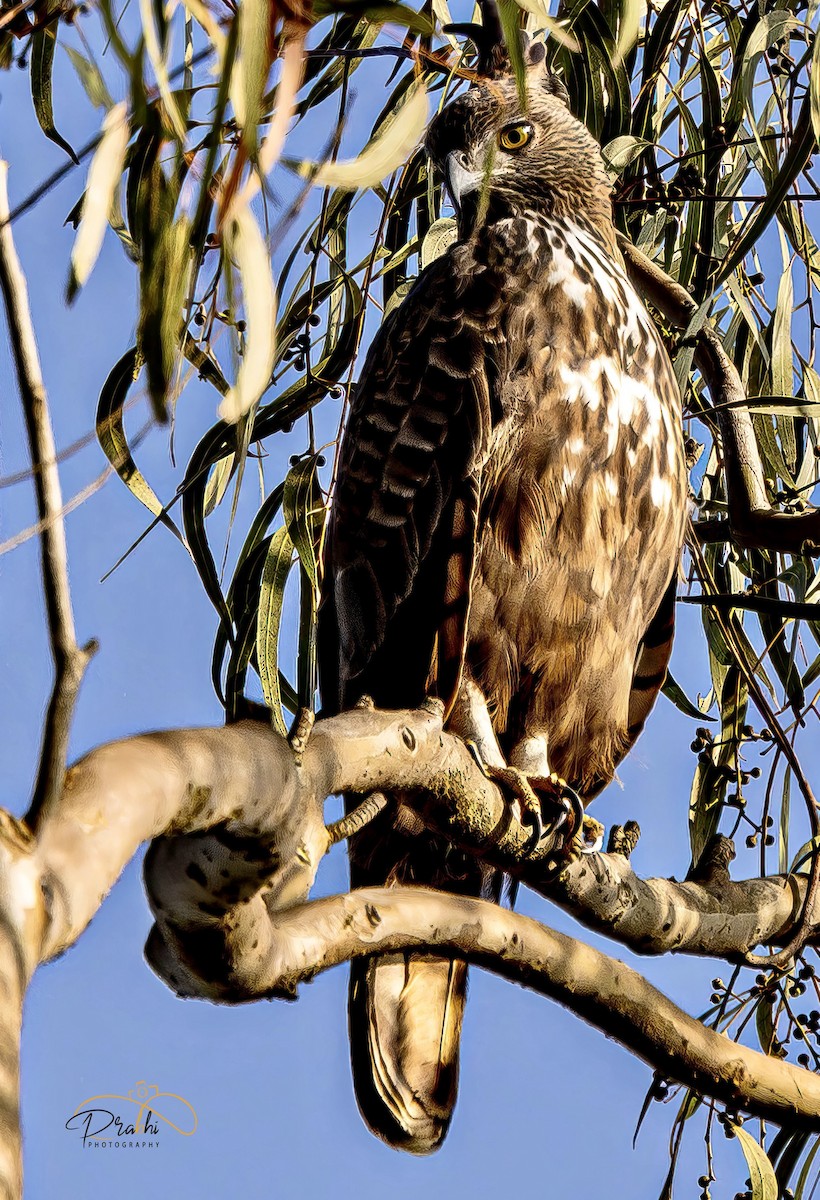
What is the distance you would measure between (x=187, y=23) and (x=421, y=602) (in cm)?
91

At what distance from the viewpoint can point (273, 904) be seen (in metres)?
1.18

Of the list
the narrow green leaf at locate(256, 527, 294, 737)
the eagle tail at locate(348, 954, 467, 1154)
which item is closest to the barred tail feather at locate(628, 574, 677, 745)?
the eagle tail at locate(348, 954, 467, 1154)

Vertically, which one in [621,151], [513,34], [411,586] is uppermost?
[621,151]

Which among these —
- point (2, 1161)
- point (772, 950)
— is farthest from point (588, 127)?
point (2, 1161)

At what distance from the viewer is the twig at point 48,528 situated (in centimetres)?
66

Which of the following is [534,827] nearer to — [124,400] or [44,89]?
[124,400]

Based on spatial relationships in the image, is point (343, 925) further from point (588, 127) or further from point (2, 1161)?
point (588, 127)

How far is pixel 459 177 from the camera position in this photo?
85.6 inches

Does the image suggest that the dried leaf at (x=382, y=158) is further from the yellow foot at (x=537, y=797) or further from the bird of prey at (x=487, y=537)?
the bird of prey at (x=487, y=537)

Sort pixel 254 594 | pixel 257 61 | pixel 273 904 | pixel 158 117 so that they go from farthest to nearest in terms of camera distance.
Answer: pixel 254 594
pixel 273 904
pixel 158 117
pixel 257 61

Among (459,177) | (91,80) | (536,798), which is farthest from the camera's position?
(459,177)

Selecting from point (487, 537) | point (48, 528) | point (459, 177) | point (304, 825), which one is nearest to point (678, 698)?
point (487, 537)

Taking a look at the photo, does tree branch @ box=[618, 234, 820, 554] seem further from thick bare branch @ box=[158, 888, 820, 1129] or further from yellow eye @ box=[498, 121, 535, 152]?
thick bare branch @ box=[158, 888, 820, 1129]

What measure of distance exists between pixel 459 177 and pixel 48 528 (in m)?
1.66
